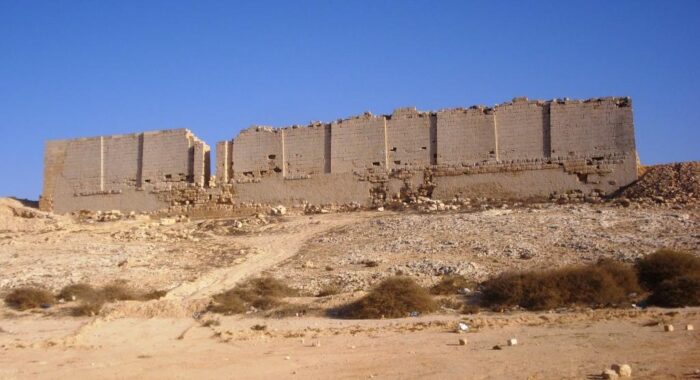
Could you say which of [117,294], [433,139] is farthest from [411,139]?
[117,294]

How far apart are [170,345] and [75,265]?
6.95 meters

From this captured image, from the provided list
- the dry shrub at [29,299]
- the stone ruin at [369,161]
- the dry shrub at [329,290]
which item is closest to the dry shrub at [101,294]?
the dry shrub at [29,299]

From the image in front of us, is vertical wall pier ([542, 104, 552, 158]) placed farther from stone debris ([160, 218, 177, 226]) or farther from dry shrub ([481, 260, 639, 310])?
stone debris ([160, 218, 177, 226])

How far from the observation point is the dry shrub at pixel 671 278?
33.3ft

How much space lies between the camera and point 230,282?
13.9 metres

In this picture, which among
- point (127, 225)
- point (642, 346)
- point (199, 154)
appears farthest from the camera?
point (199, 154)

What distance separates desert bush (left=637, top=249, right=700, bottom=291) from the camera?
11.0 metres

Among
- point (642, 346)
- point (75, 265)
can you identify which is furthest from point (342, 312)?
point (75, 265)

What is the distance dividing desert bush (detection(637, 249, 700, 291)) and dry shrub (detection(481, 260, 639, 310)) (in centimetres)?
36

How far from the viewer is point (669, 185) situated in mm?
18734

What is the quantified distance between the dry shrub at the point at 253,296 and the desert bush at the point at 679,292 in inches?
246

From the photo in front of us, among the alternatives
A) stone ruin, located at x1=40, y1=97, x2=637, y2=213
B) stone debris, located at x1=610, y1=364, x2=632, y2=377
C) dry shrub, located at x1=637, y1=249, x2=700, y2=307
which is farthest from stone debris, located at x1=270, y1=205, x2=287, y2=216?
stone debris, located at x1=610, y1=364, x2=632, y2=377

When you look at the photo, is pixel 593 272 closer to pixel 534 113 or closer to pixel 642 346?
pixel 642 346

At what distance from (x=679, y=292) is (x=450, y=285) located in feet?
12.1
